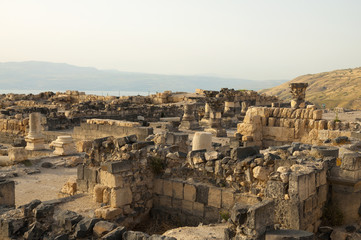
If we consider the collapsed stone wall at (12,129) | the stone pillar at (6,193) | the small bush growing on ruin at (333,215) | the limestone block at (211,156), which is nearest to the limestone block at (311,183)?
the small bush growing on ruin at (333,215)

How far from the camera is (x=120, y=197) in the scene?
7031 mm

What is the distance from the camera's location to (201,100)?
99.8 ft

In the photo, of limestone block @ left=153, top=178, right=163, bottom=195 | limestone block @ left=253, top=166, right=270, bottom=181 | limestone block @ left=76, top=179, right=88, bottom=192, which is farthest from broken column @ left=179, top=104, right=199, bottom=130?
limestone block @ left=253, top=166, right=270, bottom=181

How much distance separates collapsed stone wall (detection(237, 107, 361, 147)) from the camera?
1229 cm

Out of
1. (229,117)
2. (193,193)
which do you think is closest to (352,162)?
(193,193)

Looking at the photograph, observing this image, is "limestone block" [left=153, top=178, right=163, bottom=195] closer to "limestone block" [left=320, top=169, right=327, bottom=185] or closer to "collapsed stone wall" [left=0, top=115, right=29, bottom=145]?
"limestone block" [left=320, top=169, right=327, bottom=185]

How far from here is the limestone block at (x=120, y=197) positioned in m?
6.96

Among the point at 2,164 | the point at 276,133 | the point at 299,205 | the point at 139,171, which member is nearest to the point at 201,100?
the point at 276,133

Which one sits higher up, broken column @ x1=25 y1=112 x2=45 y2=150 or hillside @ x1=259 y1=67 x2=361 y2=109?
hillside @ x1=259 y1=67 x2=361 y2=109

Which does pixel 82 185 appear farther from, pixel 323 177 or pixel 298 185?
pixel 323 177

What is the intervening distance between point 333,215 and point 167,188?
120 inches

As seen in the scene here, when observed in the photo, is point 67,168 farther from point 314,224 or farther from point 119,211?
point 314,224

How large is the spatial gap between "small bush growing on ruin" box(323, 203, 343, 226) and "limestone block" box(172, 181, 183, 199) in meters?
2.56

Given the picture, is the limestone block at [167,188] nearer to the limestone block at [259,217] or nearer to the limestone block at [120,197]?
the limestone block at [120,197]
